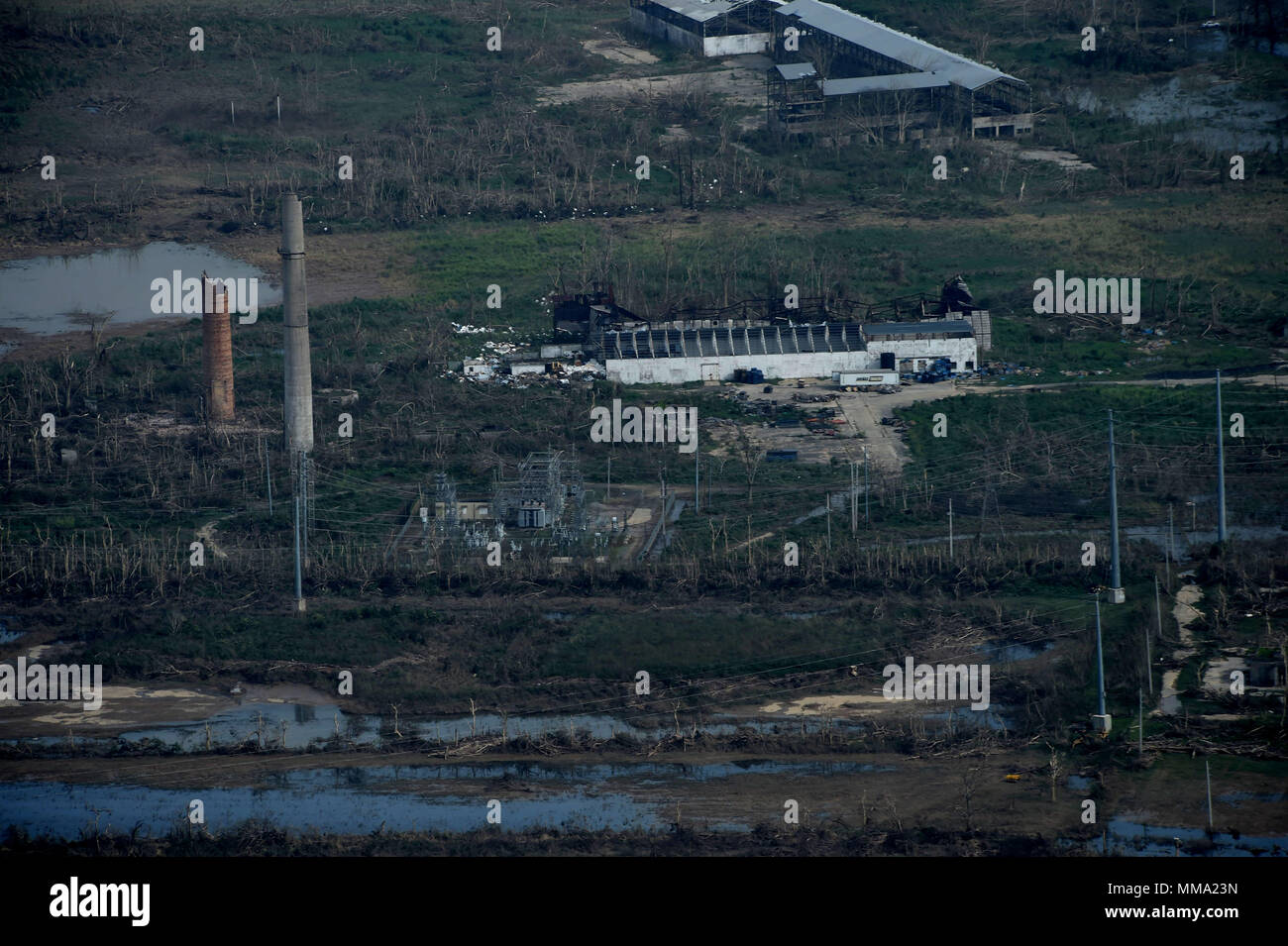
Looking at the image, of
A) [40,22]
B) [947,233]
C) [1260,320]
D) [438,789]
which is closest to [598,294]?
[947,233]

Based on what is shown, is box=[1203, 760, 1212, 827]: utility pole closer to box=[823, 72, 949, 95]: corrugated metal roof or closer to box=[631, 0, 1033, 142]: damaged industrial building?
box=[631, 0, 1033, 142]: damaged industrial building

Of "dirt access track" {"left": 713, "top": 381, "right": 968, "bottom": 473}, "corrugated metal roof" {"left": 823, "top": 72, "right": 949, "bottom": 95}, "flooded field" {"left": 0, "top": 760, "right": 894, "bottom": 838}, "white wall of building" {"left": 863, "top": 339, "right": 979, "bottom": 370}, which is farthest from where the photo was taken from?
"corrugated metal roof" {"left": 823, "top": 72, "right": 949, "bottom": 95}

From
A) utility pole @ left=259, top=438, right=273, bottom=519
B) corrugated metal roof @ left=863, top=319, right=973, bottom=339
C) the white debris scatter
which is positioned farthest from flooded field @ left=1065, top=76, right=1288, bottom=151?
utility pole @ left=259, top=438, right=273, bottom=519

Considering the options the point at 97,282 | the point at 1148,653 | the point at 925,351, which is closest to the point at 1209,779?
the point at 1148,653

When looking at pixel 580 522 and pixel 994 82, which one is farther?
pixel 994 82

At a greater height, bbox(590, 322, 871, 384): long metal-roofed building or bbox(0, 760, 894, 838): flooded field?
bbox(590, 322, 871, 384): long metal-roofed building

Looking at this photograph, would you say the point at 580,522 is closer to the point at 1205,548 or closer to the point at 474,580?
the point at 474,580

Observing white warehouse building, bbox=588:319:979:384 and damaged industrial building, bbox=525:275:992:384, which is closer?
white warehouse building, bbox=588:319:979:384
